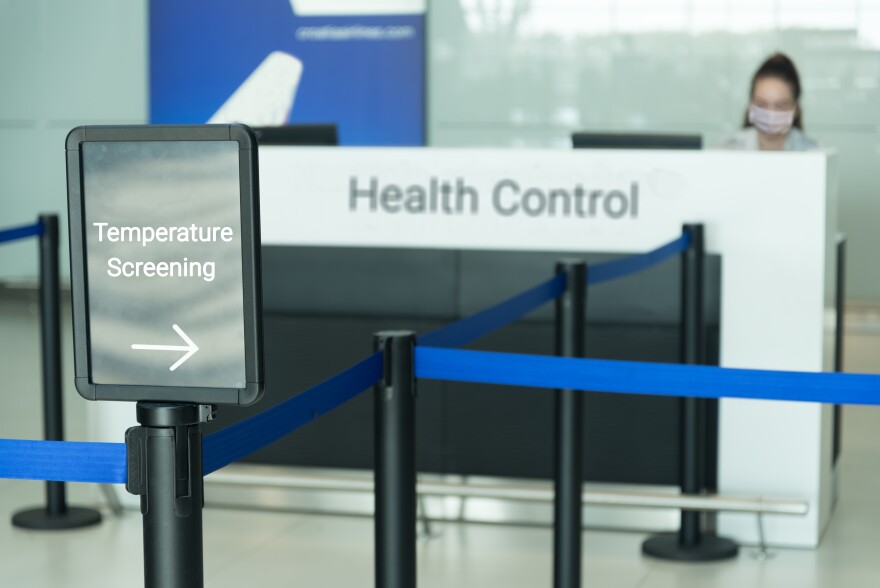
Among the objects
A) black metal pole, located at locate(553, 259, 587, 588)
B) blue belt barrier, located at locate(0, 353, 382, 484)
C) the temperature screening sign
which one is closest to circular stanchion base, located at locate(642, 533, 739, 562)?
black metal pole, located at locate(553, 259, 587, 588)

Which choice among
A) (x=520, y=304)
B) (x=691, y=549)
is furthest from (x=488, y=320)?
(x=691, y=549)

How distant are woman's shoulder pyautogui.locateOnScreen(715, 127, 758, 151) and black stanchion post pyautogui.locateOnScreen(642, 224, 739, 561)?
114 centimetres

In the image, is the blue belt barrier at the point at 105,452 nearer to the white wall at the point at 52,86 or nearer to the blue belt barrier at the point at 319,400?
the blue belt barrier at the point at 319,400

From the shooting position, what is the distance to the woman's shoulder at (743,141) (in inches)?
200

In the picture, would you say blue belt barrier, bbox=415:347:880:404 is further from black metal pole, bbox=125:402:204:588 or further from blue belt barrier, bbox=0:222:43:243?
blue belt barrier, bbox=0:222:43:243

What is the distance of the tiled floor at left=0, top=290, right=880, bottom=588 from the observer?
3.81 metres

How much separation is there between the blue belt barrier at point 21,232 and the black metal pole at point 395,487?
2.75 meters

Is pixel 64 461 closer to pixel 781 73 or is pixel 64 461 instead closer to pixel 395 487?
pixel 395 487

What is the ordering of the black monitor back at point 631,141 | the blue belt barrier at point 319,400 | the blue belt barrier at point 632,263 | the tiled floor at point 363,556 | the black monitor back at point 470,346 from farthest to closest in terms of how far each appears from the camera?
the black monitor back at point 631,141, the black monitor back at point 470,346, the tiled floor at point 363,556, the blue belt barrier at point 632,263, the blue belt barrier at point 319,400

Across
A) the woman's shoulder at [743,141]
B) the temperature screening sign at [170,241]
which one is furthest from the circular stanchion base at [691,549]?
the temperature screening sign at [170,241]

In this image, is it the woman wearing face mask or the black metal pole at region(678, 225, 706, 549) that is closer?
the black metal pole at region(678, 225, 706, 549)

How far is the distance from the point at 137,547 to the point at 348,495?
74 cm

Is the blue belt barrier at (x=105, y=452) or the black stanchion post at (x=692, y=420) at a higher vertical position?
the blue belt barrier at (x=105, y=452)

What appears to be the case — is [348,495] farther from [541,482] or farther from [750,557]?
[750,557]
